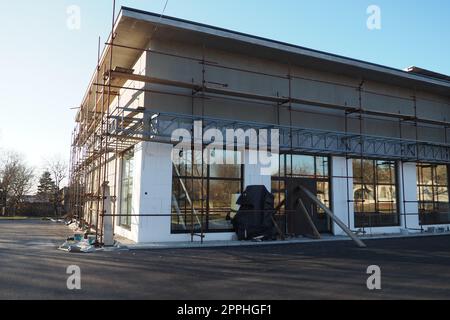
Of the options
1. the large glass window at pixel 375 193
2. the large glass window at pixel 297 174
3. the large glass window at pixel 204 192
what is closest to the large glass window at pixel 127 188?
the large glass window at pixel 204 192

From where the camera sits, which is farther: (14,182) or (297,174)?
(14,182)

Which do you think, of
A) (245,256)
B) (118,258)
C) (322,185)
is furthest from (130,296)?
(322,185)

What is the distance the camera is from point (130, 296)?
5312mm

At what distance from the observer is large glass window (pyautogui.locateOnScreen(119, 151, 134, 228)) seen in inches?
513

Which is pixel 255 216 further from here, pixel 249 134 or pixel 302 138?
pixel 302 138

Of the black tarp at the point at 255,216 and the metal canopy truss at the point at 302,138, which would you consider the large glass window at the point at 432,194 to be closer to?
the metal canopy truss at the point at 302,138

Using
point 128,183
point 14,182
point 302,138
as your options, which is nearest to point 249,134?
point 302,138

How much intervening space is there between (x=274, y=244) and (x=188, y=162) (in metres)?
3.65

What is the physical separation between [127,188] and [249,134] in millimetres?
4733

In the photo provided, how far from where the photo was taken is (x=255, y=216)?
12227 millimetres

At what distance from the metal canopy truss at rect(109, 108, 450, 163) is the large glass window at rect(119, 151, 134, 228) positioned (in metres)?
0.82

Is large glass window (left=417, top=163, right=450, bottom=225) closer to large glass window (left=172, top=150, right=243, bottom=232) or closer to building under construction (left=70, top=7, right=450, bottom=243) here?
building under construction (left=70, top=7, right=450, bottom=243)

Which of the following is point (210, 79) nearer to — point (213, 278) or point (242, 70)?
point (242, 70)

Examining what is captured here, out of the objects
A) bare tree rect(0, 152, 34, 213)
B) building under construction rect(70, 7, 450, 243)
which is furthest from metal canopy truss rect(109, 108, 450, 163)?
bare tree rect(0, 152, 34, 213)
